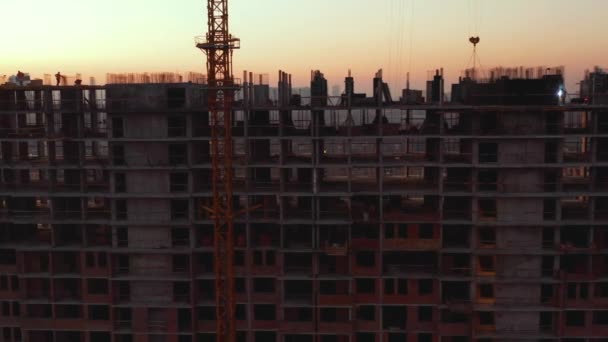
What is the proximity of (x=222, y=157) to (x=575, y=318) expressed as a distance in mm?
31443

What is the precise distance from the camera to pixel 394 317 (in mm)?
52312

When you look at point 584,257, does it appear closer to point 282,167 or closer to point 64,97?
point 282,167

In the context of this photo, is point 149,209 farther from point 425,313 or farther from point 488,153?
point 488,153

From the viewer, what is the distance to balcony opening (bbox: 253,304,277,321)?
171ft

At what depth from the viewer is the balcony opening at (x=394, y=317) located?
5147 cm

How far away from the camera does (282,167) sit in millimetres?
49344

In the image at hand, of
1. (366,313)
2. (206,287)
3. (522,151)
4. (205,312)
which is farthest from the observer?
(206,287)

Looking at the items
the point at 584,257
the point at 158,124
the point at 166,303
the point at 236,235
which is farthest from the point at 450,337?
the point at 158,124

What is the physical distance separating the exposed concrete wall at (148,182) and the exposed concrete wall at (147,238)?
3.20m

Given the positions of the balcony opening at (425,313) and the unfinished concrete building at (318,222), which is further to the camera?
the balcony opening at (425,313)

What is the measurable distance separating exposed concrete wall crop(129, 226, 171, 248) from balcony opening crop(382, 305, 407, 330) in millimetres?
18695

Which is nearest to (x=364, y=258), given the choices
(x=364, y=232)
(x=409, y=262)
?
(x=364, y=232)

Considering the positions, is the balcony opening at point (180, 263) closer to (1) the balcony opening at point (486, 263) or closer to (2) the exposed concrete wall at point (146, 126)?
(2) the exposed concrete wall at point (146, 126)

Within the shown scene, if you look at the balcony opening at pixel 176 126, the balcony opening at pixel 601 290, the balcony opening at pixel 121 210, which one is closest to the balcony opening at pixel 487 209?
the balcony opening at pixel 601 290
